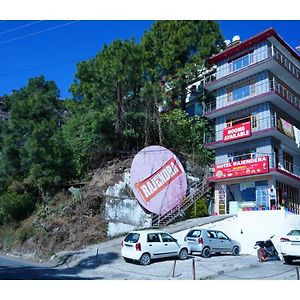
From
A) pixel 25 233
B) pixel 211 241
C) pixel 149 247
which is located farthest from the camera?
pixel 25 233

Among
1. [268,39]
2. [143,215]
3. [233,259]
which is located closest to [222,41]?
[268,39]

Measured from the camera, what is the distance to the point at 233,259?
13.8m

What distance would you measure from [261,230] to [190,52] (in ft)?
47.4

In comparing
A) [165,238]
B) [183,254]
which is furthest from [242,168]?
[165,238]

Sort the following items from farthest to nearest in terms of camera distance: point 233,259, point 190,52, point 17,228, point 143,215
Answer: point 190,52
point 17,228
point 143,215
point 233,259

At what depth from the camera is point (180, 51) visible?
25.5 metres

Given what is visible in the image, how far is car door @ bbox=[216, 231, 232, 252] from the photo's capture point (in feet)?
47.3

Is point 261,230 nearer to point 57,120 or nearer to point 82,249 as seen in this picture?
point 82,249

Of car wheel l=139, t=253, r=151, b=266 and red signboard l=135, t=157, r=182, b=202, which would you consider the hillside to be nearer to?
red signboard l=135, t=157, r=182, b=202

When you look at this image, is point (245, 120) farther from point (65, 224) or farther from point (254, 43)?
point (65, 224)

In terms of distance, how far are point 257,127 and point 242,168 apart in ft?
7.58

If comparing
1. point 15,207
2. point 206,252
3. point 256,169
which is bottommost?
point 206,252

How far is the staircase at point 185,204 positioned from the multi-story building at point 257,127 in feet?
2.76

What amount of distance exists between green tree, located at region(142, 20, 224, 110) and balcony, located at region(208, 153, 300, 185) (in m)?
5.90
